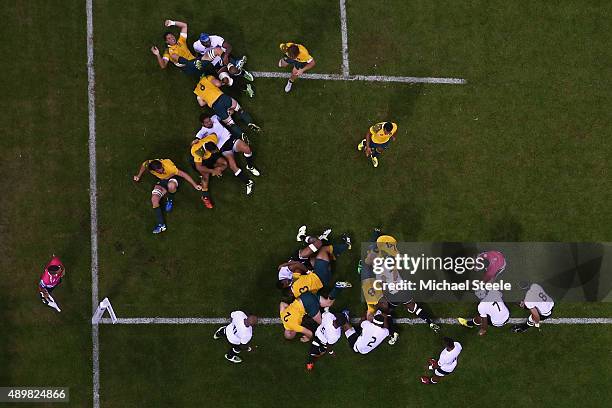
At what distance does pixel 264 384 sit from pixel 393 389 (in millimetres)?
2858

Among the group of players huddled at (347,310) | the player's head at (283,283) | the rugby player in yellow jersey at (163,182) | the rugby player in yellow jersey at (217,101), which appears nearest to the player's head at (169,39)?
the rugby player in yellow jersey at (217,101)

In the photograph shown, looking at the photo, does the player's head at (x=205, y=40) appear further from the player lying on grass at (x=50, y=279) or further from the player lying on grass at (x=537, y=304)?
the player lying on grass at (x=537, y=304)

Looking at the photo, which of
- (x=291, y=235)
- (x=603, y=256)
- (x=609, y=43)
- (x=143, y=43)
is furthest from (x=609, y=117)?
(x=143, y=43)

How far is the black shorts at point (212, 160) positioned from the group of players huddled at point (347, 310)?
93.1 inches

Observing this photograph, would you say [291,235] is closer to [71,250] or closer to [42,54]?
[71,250]

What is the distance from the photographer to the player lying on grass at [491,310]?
39.7ft

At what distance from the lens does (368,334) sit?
1173cm

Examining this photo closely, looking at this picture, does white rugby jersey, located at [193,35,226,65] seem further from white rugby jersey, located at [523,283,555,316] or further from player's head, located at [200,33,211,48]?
white rugby jersey, located at [523,283,555,316]

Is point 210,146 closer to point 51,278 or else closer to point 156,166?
point 156,166

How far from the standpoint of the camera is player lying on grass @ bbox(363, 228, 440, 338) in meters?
12.3

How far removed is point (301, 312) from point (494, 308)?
407 centimetres

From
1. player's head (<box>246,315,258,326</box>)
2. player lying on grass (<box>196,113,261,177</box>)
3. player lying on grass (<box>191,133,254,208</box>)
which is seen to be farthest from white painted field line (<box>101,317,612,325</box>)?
player lying on grass (<box>196,113,261,177</box>)

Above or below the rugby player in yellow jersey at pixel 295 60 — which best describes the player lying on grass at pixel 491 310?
below

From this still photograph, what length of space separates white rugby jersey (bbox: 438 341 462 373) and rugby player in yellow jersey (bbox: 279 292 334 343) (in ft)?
8.26
